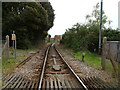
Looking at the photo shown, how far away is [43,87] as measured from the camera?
6066mm

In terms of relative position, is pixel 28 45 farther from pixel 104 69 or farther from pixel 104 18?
pixel 104 69

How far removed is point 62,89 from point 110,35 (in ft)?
45.2

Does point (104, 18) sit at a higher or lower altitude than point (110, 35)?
higher

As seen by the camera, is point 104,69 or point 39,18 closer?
point 104,69

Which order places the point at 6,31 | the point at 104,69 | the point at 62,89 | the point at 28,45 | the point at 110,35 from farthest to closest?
the point at 28,45, the point at 6,31, the point at 110,35, the point at 104,69, the point at 62,89

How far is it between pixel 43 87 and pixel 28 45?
71.7 feet

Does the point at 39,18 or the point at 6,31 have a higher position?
the point at 39,18

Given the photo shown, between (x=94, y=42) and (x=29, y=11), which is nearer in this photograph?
(x=94, y=42)

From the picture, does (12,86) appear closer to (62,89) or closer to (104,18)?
(62,89)

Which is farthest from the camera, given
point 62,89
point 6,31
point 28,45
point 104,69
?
point 28,45

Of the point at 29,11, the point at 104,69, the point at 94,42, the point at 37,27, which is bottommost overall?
the point at 104,69

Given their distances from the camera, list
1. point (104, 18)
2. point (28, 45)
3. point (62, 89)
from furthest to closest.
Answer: point (104, 18), point (28, 45), point (62, 89)

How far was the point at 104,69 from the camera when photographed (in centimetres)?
1000

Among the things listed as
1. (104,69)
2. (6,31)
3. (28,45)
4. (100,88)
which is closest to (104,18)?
(28,45)
